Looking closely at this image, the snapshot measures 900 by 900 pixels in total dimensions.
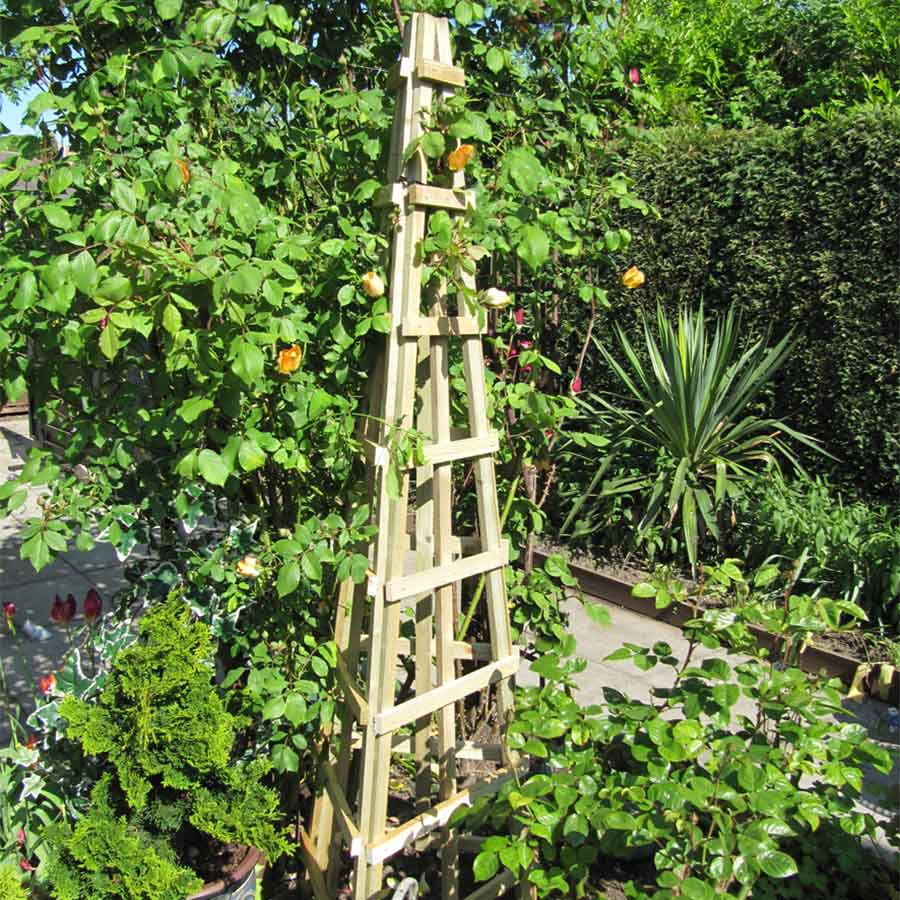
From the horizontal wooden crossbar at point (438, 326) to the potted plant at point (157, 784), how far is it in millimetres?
797

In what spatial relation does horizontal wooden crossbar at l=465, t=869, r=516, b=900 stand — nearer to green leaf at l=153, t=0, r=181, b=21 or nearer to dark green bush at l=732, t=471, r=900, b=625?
green leaf at l=153, t=0, r=181, b=21

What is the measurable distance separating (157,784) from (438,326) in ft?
3.74

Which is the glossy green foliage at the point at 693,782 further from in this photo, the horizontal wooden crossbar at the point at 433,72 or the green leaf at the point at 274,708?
the horizontal wooden crossbar at the point at 433,72

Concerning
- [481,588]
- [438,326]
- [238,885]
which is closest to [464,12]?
[438,326]

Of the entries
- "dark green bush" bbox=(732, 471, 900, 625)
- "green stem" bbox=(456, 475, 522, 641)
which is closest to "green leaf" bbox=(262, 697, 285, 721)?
"green stem" bbox=(456, 475, 522, 641)

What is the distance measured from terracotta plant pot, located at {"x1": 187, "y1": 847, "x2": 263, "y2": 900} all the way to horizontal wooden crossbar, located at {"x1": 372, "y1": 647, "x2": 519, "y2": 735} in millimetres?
465

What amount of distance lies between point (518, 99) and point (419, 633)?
132cm

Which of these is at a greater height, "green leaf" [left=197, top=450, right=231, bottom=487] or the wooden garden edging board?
"green leaf" [left=197, top=450, right=231, bottom=487]

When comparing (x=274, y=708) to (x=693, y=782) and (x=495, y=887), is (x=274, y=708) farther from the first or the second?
(x=693, y=782)

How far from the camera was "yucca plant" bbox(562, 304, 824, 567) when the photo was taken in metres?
4.56

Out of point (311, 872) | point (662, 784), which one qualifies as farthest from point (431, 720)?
point (662, 784)

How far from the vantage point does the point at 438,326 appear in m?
1.82

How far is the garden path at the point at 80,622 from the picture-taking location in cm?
335

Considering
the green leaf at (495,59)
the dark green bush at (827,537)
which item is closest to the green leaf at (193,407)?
the green leaf at (495,59)
